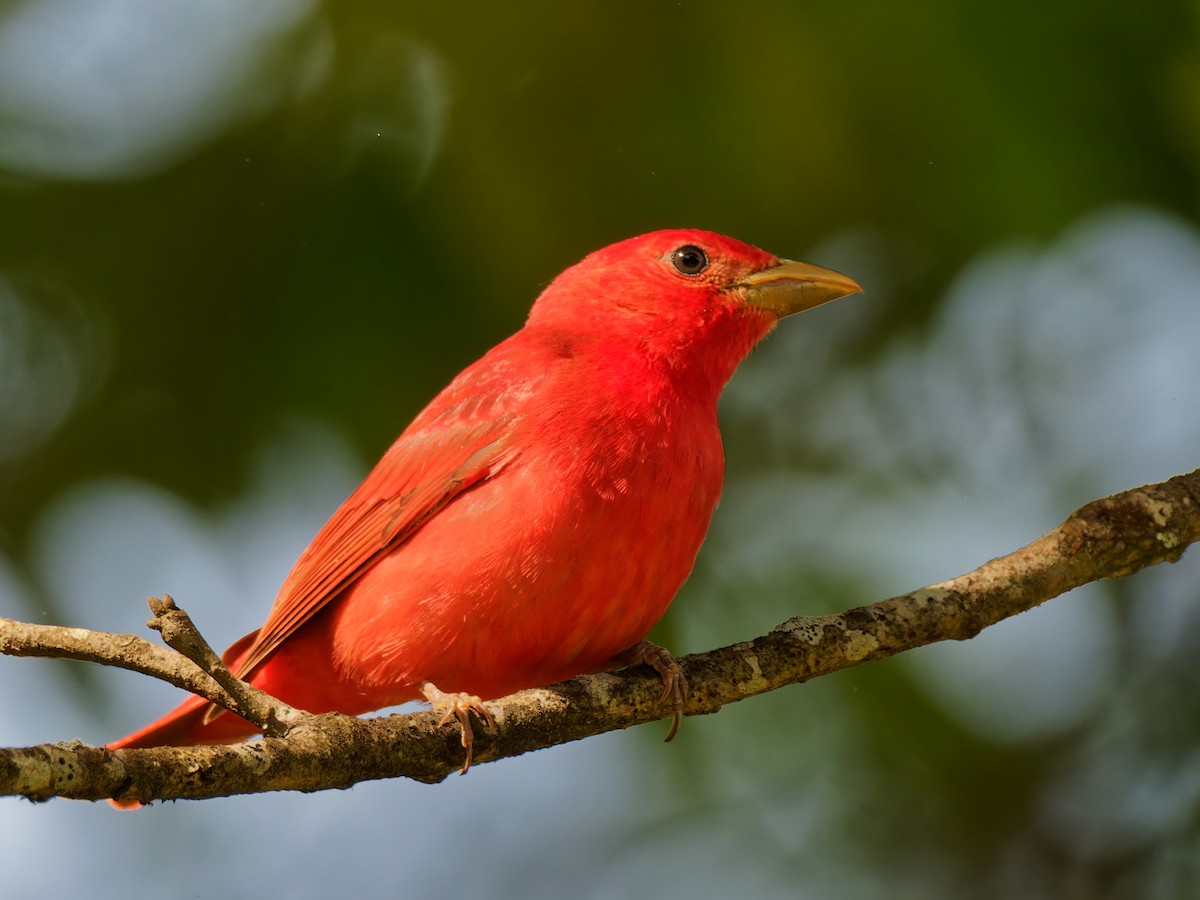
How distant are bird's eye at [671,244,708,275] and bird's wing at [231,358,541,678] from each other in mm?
678

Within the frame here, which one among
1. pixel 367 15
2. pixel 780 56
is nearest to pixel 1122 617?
pixel 780 56

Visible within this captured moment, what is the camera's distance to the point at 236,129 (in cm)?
463

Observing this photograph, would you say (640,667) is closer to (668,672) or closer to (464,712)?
(668,672)

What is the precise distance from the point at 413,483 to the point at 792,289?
4.26ft

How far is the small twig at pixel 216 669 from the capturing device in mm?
2410

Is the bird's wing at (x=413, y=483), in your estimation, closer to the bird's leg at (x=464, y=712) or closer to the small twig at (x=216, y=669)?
the bird's leg at (x=464, y=712)

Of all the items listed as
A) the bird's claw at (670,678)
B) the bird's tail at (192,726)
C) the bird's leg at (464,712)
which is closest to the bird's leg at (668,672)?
the bird's claw at (670,678)

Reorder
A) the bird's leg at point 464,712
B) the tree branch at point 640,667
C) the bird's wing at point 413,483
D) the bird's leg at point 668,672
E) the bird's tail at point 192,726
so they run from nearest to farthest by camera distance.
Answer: the tree branch at point 640,667 < the bird's leg at point 464,712 < the bird's leg at point 668,672 < the bird's wing at point 413,483 < the bird's tail at point 192,726

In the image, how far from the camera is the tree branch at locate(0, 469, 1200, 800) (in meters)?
2.61

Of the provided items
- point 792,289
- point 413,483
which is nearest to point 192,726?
point 413,483

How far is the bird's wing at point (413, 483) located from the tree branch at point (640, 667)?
0.70m

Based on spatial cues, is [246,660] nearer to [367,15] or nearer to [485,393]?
[485,393]

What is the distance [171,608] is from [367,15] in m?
2.77

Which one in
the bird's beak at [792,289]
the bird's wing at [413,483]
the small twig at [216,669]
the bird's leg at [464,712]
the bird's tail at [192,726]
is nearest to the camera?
the small twig at [216,669]
